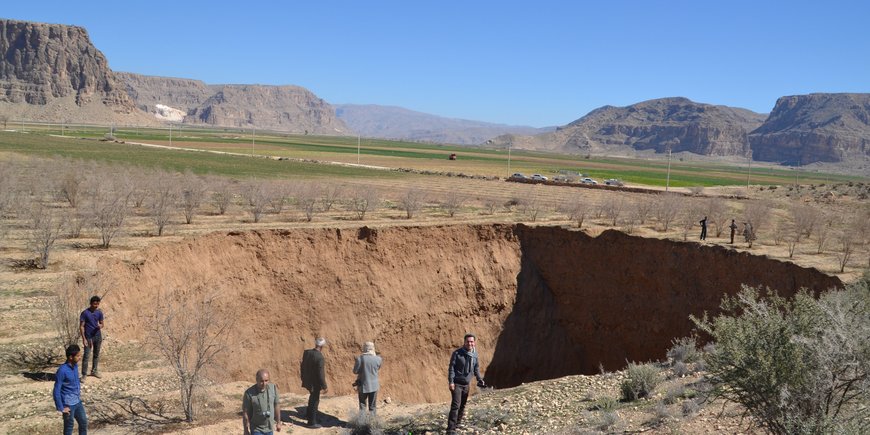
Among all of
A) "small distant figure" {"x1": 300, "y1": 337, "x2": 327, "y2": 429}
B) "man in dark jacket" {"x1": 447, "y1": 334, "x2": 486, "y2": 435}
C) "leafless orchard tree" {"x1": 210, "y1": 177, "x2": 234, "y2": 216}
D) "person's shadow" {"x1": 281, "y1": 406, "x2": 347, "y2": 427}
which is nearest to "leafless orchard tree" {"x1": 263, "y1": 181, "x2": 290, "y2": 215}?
"leafless orchard tree" {"x1": 210, "y1": 177, "x2": 234, "y2": 216}

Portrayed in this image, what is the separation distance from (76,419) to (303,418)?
3.54 m

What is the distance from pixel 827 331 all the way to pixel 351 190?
98.9 feet

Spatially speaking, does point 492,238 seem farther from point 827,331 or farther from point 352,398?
point 827,331

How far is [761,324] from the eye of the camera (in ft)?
23.9

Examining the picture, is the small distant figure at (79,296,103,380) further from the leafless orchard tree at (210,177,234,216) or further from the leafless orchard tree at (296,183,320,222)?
the leafless orchard tree at (210,177,234,216)

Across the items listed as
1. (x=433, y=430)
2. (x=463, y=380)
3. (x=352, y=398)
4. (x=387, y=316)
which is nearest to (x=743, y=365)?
(x=463, y=380)

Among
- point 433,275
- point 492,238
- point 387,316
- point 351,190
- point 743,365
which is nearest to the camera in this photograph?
point 743,365

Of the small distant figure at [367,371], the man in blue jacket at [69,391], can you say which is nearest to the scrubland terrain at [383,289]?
the small distant figure at [367,371]

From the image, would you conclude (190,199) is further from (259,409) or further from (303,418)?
(259,409)

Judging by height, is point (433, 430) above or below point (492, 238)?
below

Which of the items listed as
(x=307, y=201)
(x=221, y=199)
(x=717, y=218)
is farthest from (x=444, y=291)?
(x=717, y=218)

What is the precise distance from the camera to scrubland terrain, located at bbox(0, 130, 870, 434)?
10445 mm

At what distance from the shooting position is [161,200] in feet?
71.1

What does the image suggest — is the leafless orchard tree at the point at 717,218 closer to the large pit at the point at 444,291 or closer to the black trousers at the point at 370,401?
the large pit at the point at 444,291
